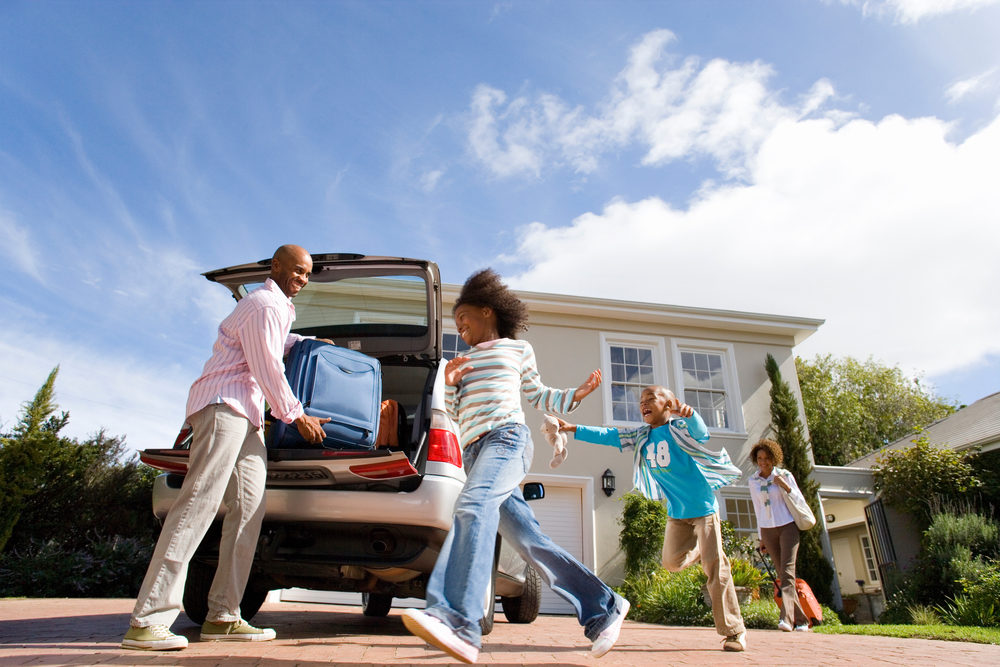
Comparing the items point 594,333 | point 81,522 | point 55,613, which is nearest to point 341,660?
point 55,613

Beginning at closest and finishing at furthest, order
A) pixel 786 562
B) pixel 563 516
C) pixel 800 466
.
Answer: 1. pixel 786 562
2. pixel 563 516
3. pixel 800 466

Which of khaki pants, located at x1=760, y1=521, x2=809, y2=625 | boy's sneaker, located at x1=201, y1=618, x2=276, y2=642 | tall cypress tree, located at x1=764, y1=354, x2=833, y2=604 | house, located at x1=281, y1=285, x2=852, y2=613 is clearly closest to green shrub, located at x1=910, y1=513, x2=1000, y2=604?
tall cypress tree, located at x1=764, y1=354, x2=833, y2=604

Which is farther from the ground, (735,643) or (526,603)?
(526,603)

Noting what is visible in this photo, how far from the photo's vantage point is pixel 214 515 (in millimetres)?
2541

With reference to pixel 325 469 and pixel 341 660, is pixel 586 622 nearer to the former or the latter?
pixel 341 660

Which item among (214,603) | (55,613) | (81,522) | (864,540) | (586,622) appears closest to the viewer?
(586,622)

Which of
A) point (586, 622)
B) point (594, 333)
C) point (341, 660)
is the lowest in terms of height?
point (341, 660)

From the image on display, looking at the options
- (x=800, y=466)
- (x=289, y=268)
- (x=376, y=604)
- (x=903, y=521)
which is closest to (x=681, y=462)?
(x=289, y=268)

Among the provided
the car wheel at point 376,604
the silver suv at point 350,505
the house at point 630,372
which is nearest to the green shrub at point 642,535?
the house at point 630,372

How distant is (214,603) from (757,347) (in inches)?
459

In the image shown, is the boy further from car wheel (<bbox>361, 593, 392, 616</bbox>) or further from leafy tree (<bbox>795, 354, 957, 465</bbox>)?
leafy tree (<bbox>795, 354, 957, 465</bbox>)

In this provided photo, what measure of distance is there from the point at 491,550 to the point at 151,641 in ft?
4.31

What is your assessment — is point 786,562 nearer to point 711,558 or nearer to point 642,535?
point 711,558

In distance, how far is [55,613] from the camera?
475cm
